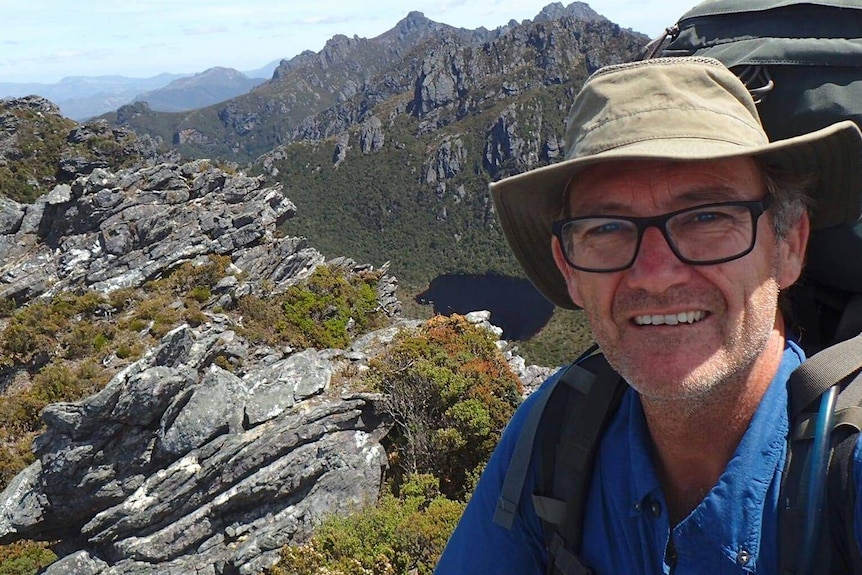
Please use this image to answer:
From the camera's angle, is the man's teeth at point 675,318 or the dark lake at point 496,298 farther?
the dark lake at point 496,298

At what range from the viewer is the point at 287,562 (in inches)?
257

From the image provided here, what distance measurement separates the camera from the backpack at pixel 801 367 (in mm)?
1338

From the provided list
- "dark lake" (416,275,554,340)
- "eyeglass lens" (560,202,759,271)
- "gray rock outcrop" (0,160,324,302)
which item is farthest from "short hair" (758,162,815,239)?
"dark lake" (416,275,554,340)

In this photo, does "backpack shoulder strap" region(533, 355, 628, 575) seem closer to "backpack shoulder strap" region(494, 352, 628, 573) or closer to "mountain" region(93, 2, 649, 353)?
"backpack shoulder strap" region(494, 352, 628, 573)

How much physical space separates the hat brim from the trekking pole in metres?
0.66

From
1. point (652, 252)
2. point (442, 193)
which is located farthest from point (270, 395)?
point (442, 193)

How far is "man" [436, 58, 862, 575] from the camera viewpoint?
1.51 m

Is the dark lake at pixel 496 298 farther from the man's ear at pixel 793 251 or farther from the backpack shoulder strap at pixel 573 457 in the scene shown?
the man's ear at pixel 793 251

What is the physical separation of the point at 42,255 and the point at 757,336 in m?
27.0

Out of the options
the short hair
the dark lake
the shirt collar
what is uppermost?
the short hair

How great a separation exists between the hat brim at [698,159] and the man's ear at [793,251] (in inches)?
4.2

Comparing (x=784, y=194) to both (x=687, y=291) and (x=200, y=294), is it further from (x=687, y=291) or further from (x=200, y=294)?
(x=200, y=294)

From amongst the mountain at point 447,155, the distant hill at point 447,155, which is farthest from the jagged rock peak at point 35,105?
the distant hill at point 447,155

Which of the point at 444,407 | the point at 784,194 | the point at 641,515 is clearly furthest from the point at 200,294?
the point at 784,194
